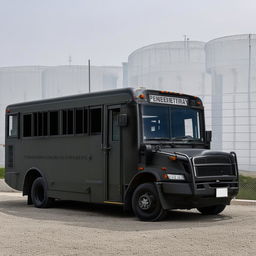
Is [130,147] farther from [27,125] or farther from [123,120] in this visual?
[27,125]

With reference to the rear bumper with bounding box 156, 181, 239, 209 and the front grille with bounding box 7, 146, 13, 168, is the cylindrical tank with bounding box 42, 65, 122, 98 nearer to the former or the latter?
the front grille with bounding box 7, 146, 13, 168

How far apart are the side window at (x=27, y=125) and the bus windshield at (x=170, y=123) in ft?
14.5

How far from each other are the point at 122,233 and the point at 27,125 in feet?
21.8

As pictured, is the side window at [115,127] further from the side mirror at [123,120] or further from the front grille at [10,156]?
the front grille at [10,156]

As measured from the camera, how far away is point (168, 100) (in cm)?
1254

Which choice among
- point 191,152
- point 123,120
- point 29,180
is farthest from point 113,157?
point 29,180

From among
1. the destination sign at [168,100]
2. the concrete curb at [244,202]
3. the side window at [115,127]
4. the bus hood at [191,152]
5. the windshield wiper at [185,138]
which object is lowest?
the concrete curb at [244,202]

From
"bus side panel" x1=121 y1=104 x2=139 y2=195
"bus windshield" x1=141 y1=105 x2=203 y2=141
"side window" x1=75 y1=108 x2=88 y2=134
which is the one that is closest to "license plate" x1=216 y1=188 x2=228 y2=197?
"bus windshield" x1=141 y1=105 x2=203 y2=141

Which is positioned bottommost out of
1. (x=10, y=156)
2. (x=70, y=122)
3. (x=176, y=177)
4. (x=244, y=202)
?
(x=244, y=202)

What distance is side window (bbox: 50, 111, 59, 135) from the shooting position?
14.4 m

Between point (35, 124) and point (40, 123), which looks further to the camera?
point (35, 124)

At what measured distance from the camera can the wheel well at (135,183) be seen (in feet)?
38.9

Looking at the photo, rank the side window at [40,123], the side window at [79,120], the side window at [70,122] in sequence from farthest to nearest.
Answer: the side window at [40,123] < the side window at [70,122] < the side window at [79,120]

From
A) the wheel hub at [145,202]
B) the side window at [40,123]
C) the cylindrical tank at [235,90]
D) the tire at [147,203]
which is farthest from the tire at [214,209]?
the cylindrical tank at [235,90]
